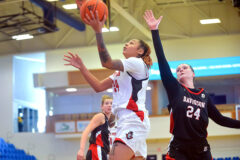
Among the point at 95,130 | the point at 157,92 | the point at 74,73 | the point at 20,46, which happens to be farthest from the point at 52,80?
the point at 95,130

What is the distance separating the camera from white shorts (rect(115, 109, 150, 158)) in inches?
153

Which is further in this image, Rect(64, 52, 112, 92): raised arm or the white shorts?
Rect(64, 52, 112, 92): raised arm

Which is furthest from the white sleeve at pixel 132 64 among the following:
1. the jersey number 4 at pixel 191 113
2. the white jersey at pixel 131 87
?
the jersey number 4 at pixel 191 113

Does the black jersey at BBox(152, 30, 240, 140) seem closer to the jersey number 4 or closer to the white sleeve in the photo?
the jersey number 4

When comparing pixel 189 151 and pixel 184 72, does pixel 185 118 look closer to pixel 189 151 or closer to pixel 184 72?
pixel 189 151

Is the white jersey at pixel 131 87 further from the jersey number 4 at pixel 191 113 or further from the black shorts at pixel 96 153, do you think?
the black shorts at pixel 96 153

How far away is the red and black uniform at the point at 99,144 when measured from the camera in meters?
5.86

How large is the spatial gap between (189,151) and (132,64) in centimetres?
98

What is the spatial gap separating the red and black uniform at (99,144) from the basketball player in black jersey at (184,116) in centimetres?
191

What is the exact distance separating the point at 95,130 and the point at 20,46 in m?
16.8

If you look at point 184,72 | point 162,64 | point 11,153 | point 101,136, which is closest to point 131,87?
point 162,64

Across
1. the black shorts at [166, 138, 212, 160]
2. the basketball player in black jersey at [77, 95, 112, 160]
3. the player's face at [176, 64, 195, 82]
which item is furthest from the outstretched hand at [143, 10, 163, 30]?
the basketball player in black jersey at [77, 95, 112, 160]

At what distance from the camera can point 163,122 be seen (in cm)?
1853

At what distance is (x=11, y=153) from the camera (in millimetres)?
18969
